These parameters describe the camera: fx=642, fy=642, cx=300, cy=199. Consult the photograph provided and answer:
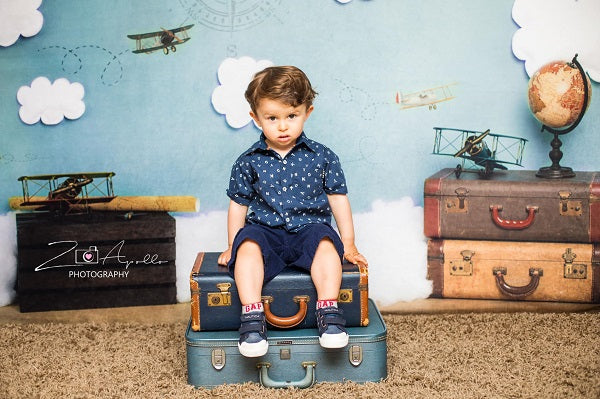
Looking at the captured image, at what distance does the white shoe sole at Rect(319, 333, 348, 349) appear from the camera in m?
1.87

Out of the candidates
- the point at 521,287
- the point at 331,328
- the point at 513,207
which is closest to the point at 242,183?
the point at 331,328

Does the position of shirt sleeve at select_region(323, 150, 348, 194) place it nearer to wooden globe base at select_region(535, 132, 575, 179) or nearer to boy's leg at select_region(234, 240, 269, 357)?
boy's leg at select_region(234, 240, 269, 357)

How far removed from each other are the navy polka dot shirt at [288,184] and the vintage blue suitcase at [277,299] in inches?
8.7

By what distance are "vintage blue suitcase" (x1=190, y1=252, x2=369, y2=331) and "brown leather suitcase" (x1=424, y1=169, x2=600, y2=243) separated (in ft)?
2.43

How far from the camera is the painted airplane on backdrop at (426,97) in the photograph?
8.80ft

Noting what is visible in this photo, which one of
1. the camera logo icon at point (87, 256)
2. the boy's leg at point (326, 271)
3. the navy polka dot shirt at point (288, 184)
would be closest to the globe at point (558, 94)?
the navy polka dot shirt at point (288, 184)

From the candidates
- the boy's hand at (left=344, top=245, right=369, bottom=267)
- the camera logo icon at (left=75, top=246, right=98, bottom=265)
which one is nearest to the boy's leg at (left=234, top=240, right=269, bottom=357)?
the boy's hand at (left=344, top=245, right=369, bottom=267)

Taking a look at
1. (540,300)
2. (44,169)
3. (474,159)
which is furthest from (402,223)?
(44,169)

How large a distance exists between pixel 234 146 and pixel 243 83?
0.87ft

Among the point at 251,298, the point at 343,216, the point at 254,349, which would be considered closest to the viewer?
the point at 254,349

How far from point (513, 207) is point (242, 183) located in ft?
3.74

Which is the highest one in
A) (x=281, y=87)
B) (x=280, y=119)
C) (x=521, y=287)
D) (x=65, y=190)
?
(x=281, y=87)

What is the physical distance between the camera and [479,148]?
268 cm

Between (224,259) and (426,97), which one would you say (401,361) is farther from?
(426,97)
